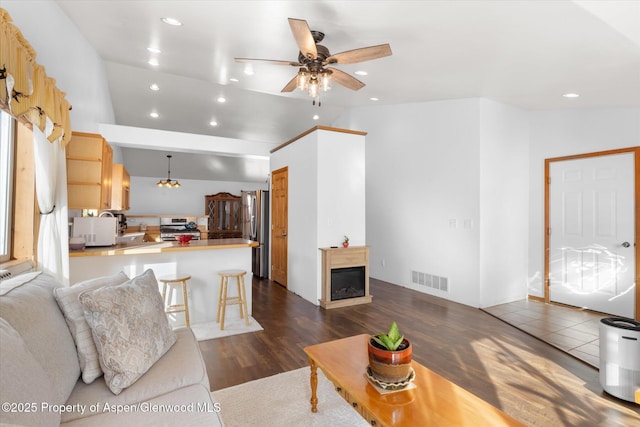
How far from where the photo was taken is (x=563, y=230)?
14.2 feet

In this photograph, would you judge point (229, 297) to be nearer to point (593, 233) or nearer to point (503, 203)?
Answer: point (503, 203)

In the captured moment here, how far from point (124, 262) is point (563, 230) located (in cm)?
554

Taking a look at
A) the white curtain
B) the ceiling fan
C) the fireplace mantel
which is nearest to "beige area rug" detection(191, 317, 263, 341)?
the fireplace mantel

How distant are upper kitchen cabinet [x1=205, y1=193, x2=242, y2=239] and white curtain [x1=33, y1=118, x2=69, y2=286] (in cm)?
795

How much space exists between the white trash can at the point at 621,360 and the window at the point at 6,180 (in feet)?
14.3

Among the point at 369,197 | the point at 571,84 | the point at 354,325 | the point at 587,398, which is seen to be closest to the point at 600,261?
the point at 571,84

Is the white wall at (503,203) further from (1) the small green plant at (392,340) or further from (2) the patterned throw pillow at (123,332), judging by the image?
(2) the patterned throw pillow at (123,332)

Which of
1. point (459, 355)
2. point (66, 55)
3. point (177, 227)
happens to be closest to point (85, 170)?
point (66, 55)

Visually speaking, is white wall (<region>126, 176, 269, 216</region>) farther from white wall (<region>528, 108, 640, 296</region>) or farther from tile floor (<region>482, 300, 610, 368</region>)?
tile floor (<region>482, 300, 610, 368</region>)

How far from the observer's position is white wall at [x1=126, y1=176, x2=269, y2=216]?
9625 millimetres

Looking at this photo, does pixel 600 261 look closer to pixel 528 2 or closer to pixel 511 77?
pixel 511 77

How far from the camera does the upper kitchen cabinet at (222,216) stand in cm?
1042

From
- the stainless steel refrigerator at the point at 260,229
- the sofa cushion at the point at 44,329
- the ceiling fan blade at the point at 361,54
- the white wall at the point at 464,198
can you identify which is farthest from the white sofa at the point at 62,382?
the stainless steel refrigerator at the point at 260,229

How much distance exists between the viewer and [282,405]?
2082 mm
